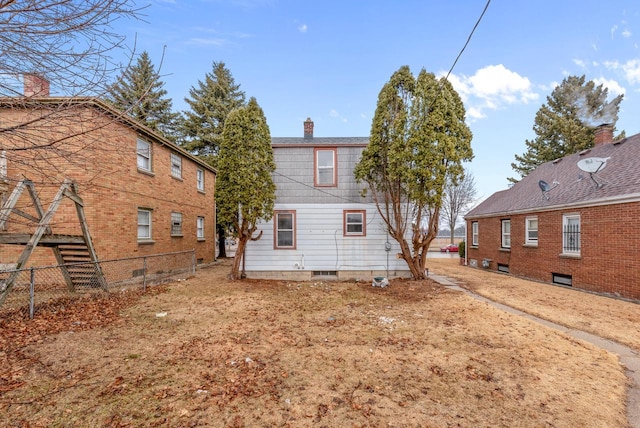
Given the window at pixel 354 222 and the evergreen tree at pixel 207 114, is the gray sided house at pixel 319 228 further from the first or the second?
the evergreen tree at pixel 207 114

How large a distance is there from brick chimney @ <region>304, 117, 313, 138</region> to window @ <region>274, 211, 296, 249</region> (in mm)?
3876

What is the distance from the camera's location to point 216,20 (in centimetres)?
668

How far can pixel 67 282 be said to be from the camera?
7.86 metres

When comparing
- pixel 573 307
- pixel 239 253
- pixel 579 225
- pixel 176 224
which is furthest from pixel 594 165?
pixel 176 224

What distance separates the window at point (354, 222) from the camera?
1120 cm

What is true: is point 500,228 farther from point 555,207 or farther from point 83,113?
point 83,113

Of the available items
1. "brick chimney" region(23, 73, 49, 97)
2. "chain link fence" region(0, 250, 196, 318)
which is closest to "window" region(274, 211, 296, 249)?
"chain link fence" region(0, 250, 196, 318)

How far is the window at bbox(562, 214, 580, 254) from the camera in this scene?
9.96 m

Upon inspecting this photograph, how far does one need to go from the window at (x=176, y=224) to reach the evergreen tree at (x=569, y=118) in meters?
32.0

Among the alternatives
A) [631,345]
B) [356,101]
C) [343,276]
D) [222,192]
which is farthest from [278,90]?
[631,345]

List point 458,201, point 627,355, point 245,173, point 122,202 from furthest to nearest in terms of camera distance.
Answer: point 458,201 < point 122,202 < point 245,173 < point 627,355

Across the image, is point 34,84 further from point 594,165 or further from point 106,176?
point 594,165

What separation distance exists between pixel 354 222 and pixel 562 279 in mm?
7889

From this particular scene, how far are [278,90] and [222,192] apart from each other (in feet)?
20.6
